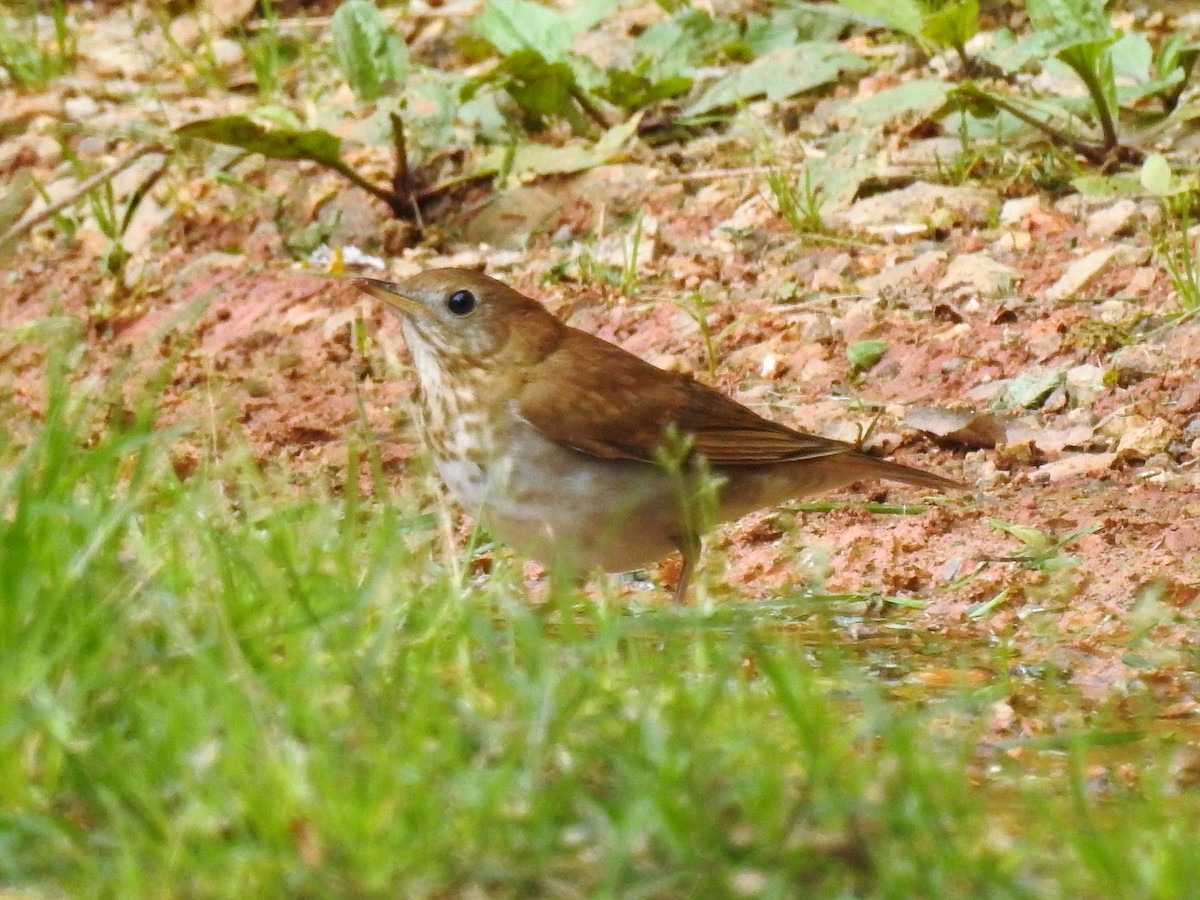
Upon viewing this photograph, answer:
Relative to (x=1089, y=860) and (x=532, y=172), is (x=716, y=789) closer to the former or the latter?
(x=1089, y=860)

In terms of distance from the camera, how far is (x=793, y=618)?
5117mm

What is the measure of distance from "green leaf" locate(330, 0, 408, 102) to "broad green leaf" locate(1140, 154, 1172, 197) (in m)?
2.99

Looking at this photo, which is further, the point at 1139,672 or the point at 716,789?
the point at 1139,672

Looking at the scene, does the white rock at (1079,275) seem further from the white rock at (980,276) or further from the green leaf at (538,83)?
the green leaf at (538,83)

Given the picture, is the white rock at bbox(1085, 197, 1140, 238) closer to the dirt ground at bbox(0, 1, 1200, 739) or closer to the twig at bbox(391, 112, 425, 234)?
the dirt ground at bbox(0, 1, 1200, 739)

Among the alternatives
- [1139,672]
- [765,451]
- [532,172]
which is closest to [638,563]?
[765,451]

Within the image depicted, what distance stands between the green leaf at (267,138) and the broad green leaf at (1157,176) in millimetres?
2895

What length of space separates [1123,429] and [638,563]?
166 centimetres

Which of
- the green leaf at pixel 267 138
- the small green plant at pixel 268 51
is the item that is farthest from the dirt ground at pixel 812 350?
the small green plant at pixel 268 51

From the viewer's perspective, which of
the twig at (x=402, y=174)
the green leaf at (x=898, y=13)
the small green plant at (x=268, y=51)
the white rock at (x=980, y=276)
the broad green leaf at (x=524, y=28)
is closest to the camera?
the white rock at (x=980, y=276)

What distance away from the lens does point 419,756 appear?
10.0ft

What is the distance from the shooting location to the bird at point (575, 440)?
518 cm

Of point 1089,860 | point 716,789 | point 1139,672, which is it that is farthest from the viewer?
point 1139,672

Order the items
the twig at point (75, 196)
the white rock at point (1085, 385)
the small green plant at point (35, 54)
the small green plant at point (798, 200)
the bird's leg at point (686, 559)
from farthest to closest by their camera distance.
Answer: the small green plant at point (35, 54)
the twig at point (75, 196)
the small green plant at point (798, 200)
the white rock at point (1085, 385)
the bird's leg at point (686, 559)
